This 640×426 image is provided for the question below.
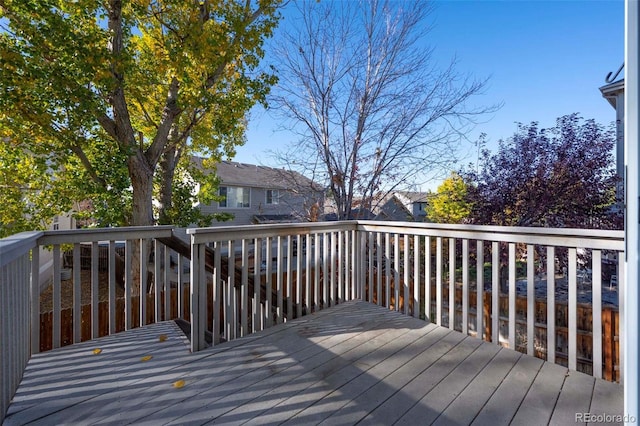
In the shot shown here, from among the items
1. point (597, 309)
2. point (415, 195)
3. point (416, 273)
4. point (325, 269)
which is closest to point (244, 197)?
point (415, 195)

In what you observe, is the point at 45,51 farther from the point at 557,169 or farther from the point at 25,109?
the point at 557,169

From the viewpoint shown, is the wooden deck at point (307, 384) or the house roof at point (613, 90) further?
the house roof at point (613, 90)

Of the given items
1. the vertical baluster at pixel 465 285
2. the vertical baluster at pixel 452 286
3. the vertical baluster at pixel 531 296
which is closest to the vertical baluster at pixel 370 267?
the vertical baluster at pixel 452 286

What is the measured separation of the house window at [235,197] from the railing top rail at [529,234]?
43.6ft

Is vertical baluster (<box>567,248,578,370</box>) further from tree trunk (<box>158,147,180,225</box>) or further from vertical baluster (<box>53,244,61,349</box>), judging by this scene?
tree trunk (<box>158,147,180,225</box>)

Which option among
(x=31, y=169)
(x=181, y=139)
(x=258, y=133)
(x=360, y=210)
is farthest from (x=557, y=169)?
(x=31, y=169)

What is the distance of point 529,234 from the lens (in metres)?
2.25

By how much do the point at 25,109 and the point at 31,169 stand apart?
7.01 ft

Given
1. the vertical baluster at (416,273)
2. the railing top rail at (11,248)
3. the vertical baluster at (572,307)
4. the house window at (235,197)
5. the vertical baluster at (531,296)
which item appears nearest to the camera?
the railing top rail at (11,248)

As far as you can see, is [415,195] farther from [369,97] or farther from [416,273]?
[416,273]

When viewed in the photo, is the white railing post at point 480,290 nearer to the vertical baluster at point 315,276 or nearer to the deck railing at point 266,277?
the deck railing at point 266,277

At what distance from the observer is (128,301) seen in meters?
2.85

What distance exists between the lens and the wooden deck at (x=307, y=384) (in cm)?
Answer: 162

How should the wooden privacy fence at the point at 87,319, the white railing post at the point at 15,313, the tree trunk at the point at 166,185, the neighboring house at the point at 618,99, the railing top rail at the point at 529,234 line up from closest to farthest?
1. the white railing post at the point at 15,313
2. the railing top rail at the point at 529,234
3. the wooden privacy fence at the point at 87,319
4. the neighboring house at the point at 618,99
5. the tree trunk at the point at 166,185
